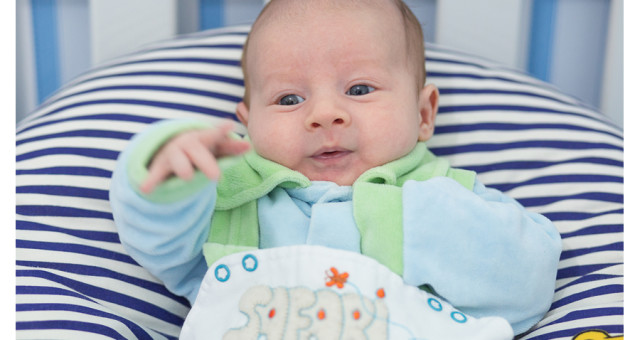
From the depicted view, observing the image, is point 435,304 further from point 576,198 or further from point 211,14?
point 211,14

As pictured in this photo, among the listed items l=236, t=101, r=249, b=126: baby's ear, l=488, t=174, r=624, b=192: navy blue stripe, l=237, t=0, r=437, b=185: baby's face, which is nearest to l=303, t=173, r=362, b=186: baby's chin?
l=237, t=0, r=437, b=185: baby's face

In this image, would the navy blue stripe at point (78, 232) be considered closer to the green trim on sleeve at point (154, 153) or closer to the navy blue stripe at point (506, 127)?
the green trim on sleeve at point (154, 153)

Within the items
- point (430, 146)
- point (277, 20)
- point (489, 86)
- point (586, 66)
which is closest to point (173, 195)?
point (277, 20)

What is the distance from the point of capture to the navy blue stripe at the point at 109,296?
894 millimetres

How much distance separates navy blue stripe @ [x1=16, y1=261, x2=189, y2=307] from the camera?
0.93 m

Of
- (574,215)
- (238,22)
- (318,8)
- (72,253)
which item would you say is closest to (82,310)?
(72,253)

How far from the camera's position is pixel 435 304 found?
86cm

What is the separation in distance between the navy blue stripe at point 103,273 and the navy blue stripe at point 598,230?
61 cm

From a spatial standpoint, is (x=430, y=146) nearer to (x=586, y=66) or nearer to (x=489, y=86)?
(x=489, y=86)

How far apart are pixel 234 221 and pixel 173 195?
0.26 m

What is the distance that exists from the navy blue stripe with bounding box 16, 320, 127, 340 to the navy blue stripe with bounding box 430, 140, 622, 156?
2.08 feet

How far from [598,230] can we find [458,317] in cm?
32

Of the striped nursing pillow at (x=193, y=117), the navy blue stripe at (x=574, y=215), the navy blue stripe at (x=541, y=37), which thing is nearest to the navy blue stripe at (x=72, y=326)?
the striped nursing pillow at (x=193, y=117)
